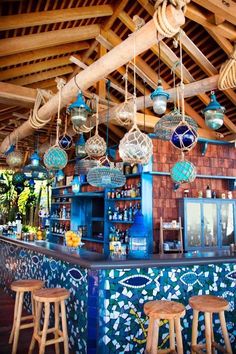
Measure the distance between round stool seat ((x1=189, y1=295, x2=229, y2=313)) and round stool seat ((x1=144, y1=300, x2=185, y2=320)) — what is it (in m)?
0.20

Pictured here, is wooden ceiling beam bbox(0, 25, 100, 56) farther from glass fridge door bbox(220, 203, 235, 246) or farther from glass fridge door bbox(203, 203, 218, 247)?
glass fridge door bbox(220, 203, 235, 246)

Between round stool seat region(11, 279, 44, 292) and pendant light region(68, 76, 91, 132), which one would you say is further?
pendant light region(68, 76, 91, 132)

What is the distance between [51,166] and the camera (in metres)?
3.94

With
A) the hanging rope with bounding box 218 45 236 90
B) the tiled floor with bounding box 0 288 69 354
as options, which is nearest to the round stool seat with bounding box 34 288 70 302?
the tiled floor with bounding box 0 288 69 354

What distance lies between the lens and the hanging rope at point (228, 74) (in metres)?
3.29

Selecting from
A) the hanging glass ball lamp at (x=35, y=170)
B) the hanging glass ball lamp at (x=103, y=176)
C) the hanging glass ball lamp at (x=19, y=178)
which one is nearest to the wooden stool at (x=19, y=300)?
the hanging glass ball lamp at (x=103, y=176)

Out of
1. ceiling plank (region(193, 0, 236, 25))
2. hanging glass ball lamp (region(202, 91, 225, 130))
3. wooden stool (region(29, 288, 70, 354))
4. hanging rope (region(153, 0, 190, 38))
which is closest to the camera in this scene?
hanging rope (region(153, 0, 190, 38))

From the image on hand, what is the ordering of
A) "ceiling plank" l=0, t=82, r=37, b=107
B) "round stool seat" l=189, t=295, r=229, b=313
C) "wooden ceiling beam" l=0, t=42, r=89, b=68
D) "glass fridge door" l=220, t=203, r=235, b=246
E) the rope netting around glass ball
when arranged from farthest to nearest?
"glass fridge door" l=220, t=203, r=235, b=246, "ceiling plank" l=0, t=82, r=37, b=107, "wooden ceiling beam" l=0, t=42, r=89, b=68, the rope netting around glass ball, "round stool seat" l=189, t=295, r=229, b=313

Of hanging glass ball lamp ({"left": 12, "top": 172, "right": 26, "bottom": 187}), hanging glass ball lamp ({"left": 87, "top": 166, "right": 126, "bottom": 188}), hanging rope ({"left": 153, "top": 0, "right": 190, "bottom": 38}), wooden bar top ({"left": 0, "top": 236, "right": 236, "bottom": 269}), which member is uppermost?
hanging rope ({"left": 153, "top": 0, "right": 190, "bottom": 38})

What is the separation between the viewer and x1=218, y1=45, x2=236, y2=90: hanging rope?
329cm

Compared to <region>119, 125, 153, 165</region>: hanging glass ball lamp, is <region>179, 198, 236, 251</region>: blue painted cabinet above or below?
below

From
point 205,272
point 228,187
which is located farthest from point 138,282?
point 228,187

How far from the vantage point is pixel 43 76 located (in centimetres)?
545

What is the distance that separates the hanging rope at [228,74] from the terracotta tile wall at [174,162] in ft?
9.40
